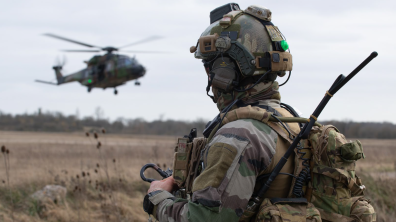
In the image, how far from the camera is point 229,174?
2.09 meters

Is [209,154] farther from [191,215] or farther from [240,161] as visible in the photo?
[191,215]

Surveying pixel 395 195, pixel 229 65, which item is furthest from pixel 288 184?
pixel 395 195

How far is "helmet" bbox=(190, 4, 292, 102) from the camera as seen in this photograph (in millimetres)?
2598

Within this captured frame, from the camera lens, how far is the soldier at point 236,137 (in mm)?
2092

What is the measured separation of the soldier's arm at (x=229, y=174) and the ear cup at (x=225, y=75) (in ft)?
1.55

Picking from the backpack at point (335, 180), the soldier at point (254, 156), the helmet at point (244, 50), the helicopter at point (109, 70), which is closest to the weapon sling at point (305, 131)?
the soldier at point (254, 156)

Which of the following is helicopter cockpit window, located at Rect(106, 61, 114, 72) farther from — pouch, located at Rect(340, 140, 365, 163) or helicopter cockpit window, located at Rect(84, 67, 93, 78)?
pouch, located at Rect(340, 140, 365, 163)

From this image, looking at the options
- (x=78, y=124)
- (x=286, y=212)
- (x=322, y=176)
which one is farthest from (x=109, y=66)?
(x=78, y=124)

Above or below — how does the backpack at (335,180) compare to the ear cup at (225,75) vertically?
below

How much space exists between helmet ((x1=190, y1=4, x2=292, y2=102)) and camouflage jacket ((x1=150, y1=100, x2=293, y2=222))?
50 centimetres

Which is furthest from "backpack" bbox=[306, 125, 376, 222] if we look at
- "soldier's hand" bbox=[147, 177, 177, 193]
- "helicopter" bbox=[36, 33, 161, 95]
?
"helicopter" bbox=[36, 33, 161, 95]

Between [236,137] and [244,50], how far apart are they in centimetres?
72

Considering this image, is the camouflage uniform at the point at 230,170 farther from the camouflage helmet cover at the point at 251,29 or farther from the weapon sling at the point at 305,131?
the camouflage helmet cover at the point at 251,29

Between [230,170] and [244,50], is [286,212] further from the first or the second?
[244,50]
